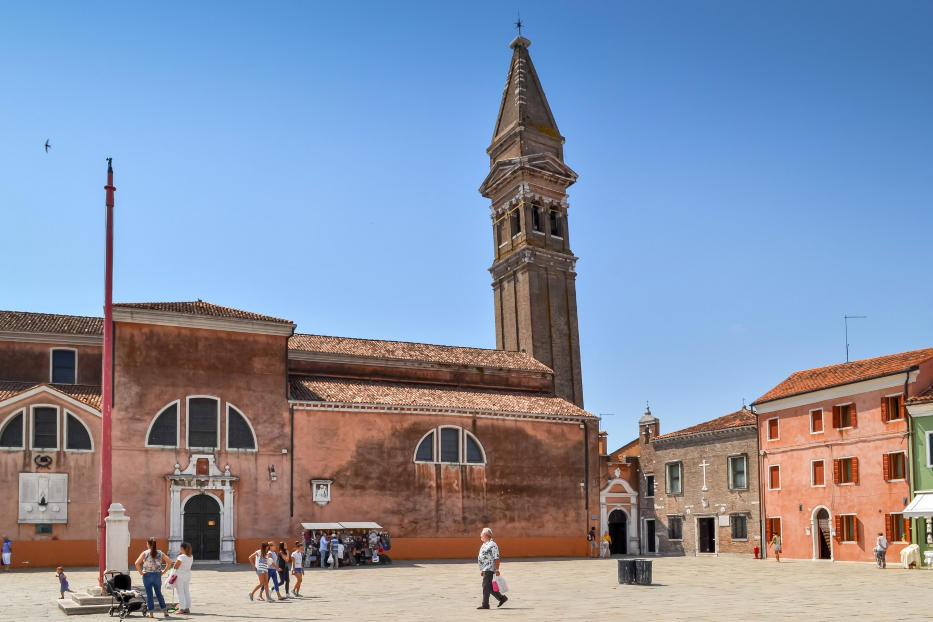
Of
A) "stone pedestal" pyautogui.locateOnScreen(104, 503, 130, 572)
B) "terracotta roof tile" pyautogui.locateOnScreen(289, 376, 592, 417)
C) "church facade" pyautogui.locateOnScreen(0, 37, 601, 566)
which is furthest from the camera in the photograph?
"terracotta roof tile" pyautogui.locateOnScreen(289, 376, 592, 417)

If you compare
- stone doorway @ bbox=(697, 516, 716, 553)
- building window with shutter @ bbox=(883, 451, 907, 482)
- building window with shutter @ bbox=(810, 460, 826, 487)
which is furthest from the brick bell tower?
building window with shutter @ bbox=(883, 451, 907, 482)

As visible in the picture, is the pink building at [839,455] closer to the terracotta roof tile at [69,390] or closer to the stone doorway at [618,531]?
the stone doorway at [618,531]

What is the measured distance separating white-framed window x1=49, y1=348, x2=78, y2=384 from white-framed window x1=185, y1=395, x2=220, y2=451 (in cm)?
554

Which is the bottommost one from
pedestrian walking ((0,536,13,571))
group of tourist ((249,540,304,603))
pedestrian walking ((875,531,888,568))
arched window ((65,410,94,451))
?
pedestrian walking ((875,531,888,568))

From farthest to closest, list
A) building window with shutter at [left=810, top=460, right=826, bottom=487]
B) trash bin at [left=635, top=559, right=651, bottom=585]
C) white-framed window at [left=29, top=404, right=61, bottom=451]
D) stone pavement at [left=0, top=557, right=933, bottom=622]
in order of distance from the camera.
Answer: building window with shutter at [left=810, top=460, right=826, bottom=487]
white-framed window at [left=29, top=404, right=61, bottom=451]
trash bin at [left=635, top=559, right=651, bottom=585]
stone pavement at [left=0, top=557, right=933, bottom=622]

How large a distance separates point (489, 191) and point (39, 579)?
39.9m

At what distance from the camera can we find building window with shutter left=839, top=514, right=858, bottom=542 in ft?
121

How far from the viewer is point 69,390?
36312 mm

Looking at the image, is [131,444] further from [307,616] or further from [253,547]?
[307,616]

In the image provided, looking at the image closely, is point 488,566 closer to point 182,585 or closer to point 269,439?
point 182,585

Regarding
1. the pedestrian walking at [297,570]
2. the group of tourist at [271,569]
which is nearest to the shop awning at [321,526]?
the pedestrian walking at [297,570]

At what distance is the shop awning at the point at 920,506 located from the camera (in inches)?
1291

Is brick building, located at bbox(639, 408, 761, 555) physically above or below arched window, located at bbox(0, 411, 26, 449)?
below

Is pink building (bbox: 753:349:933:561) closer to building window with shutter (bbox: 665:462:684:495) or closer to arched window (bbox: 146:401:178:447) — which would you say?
building window with shutter (bbox: 665:462:684:495)
